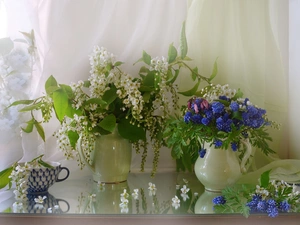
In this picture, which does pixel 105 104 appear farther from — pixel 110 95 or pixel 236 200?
pixel 236 200

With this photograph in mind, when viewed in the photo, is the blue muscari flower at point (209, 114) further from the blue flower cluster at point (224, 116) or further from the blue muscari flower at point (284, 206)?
the blue muscari flower at point (284, 206)

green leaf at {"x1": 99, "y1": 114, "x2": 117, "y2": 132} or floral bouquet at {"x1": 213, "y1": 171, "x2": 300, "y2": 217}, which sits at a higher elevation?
green leaf at {"x1": 99, "y1": 114, "x2": 117, "y2": 132}

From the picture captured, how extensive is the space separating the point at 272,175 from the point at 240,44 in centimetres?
41

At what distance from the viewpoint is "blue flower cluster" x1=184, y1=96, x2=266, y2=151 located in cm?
86

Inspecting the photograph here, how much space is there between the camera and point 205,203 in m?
0.87

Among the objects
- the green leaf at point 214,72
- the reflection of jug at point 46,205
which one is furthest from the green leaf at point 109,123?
the green leaf at point 214,72

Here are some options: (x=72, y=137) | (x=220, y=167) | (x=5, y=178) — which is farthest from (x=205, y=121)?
(x=5, y=178)

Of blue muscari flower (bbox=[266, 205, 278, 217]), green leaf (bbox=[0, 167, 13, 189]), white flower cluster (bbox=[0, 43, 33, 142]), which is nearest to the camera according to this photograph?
blue muscari flower (bbox=[266, 205, 278, 217])

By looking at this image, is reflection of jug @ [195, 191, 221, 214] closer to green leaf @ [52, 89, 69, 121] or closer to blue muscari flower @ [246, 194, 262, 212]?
blue muscari flower @ [246, 194, 262, 212]

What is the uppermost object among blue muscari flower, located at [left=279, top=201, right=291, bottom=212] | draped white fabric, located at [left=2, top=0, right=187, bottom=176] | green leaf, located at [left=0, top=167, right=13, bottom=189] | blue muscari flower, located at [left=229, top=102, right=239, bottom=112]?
draped white fabric, located at [left=2, top=0, right=187, bottom=176]

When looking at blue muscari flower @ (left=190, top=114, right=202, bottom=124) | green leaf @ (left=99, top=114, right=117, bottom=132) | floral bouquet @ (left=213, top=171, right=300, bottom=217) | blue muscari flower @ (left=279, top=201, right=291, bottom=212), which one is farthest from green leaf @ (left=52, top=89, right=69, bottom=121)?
blue muscari flower @ (left=279, top=201, right=291, bottom=212)

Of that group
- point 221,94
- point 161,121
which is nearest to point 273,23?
point 221,94

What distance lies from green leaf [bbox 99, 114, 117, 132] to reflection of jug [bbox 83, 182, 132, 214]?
6.4 inches

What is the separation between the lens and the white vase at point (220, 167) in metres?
0.92
